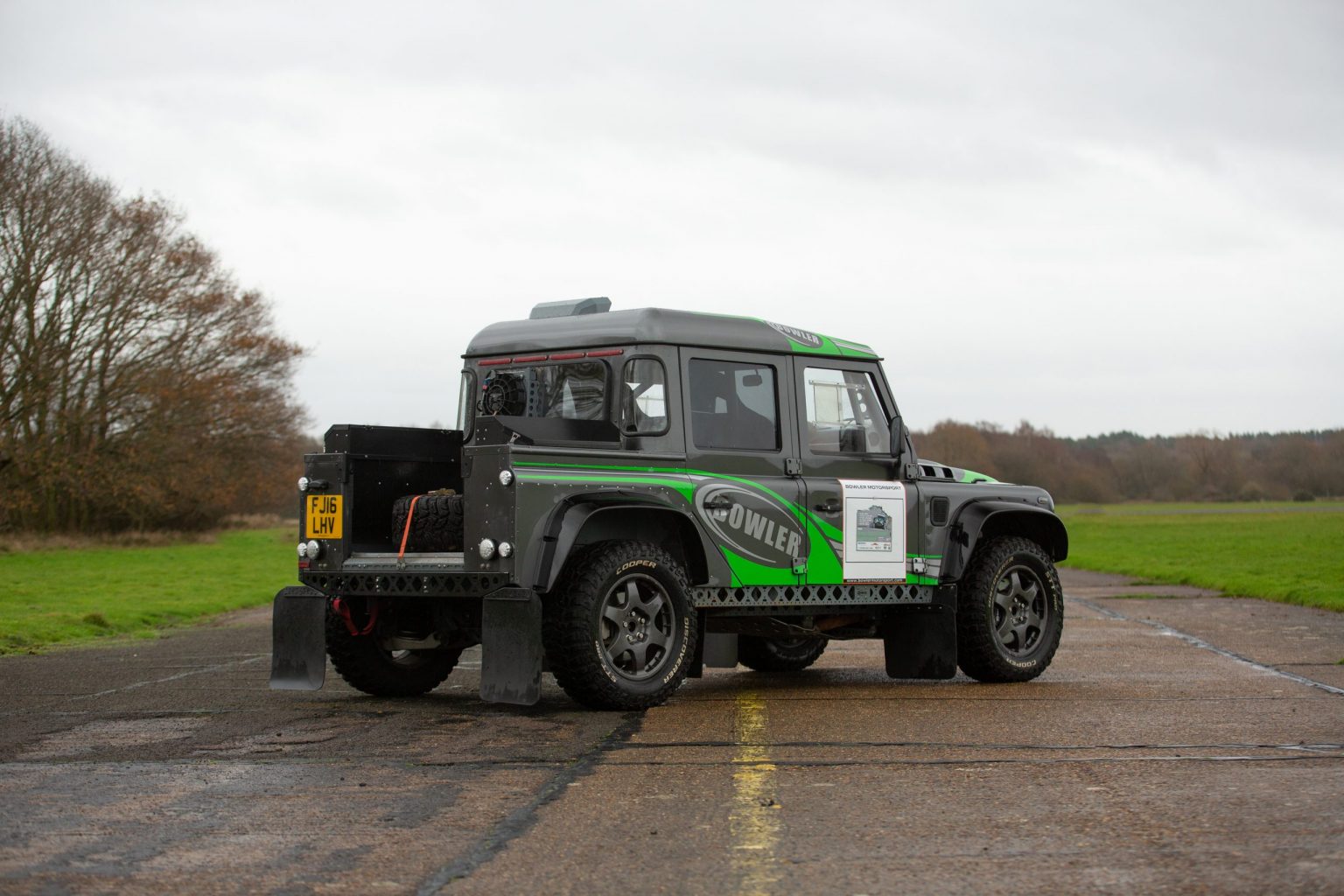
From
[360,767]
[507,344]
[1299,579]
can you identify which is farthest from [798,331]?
[1299,579]

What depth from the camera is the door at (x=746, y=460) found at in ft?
31.6

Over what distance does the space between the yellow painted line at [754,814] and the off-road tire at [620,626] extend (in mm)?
689

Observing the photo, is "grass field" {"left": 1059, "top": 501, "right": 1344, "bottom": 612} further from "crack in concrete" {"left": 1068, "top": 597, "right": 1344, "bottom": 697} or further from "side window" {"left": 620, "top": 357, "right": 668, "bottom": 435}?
"side window" {"left": 620, "top": 357, "right": 668, "bottom": 435}

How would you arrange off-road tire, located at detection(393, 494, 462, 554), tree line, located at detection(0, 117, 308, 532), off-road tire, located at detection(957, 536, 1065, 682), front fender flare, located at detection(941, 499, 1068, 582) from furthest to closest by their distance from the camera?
tree line, located at detection(0, 117, 308, 532)
front fender flare, located at detection(941, 499, 1068, 582)
off-road tire, located at detection(957, 536, 1065, 682)
off-road tire, located at detection(393, 494, 462, 554)

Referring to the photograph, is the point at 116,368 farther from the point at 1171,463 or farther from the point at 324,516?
the point at 1171,463

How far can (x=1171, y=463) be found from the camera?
11475cm

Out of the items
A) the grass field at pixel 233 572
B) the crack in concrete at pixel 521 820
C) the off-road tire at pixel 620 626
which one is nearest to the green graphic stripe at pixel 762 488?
the off-road tire at pixel 620 626

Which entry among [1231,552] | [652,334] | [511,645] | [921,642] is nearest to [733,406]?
[652,334]

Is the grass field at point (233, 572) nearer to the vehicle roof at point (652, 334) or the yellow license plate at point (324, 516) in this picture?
the yellow license plate at point (324, 516)

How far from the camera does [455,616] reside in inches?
374

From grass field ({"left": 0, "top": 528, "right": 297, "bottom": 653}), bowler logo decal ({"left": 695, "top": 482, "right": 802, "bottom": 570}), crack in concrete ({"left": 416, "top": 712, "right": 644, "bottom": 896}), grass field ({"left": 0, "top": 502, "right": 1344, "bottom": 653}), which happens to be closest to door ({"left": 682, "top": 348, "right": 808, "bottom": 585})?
bowler logo decal ({"left": 695, "top": 482, "right": 802, "bottom": 570})

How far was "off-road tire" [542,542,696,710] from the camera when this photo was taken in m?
8.62

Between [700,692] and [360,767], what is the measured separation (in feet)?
12.6

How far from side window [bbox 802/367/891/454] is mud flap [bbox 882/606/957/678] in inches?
48.1
